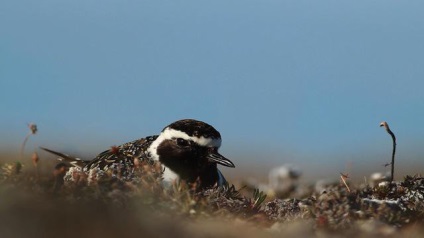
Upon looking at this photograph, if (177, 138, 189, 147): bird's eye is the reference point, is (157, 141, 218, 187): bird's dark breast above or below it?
below

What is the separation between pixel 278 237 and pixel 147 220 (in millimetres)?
1034

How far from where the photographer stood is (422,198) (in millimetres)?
8828

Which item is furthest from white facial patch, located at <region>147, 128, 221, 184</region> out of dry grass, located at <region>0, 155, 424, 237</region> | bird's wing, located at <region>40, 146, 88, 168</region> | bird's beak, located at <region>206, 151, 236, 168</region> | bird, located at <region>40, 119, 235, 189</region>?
bird's wing, located at <region>40, 146, 88, 168</region>

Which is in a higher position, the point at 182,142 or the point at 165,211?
the point at 182,142

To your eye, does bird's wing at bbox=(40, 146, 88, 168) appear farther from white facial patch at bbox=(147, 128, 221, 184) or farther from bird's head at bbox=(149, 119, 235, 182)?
bird's head at bbox=(149, 119, 235, 182)

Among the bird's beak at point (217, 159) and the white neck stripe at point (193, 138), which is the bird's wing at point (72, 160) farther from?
the bird's beak at point (217, 159)

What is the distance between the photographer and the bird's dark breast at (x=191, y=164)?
9000mm

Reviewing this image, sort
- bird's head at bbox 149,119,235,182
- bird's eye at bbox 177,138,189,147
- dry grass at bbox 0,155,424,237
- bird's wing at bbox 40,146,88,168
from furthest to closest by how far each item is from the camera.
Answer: bird's wing at bbox 40,146,88,168 < bird's eye at bbox 177,138,189,147 < bird's head at bbox 149,119,235,182 < dry grass at bbox 0,155,424,237

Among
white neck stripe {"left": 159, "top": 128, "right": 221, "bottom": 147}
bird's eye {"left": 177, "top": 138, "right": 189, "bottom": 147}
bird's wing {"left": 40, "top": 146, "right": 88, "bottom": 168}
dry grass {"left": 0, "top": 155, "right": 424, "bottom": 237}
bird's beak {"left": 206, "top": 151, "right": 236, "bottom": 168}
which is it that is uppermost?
white neck stripe {"left": 159, "top": 128, "right": 221, "bottom": 147}

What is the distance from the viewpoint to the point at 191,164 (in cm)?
912

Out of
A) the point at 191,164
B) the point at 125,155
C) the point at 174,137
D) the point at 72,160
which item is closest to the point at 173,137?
the point at 174,137

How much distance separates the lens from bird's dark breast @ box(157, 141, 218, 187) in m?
9.00

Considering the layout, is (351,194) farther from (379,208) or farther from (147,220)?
(147,220)

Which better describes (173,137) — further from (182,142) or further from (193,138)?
(193,138)
